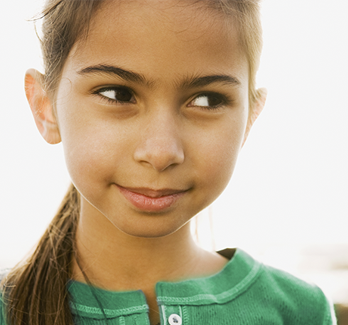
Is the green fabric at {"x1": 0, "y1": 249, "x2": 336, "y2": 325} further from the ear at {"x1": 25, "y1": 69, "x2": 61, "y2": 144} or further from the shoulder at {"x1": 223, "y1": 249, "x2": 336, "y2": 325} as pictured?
the ear at {"x1": 25, "y1": 69, "x2": 61, "y2": 144}

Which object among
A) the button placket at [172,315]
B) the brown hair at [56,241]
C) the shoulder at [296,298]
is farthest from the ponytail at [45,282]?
the shoulder at [296,298]

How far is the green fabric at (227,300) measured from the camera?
37.2 inches

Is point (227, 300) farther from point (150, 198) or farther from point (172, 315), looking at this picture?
point (150, 198)

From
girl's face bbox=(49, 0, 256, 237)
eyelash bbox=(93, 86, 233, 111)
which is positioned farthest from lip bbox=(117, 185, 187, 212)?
eyelash bbox=(93, 86, 233, 111)

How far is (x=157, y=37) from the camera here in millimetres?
803

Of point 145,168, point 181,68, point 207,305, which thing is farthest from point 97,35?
point 207,305

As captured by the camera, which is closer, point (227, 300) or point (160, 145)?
point (160, 145)

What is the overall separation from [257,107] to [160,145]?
44 cm

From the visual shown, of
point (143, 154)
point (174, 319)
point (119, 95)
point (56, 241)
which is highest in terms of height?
point (119, 95)

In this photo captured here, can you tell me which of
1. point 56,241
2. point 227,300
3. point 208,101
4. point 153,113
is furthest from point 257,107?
point 56,241

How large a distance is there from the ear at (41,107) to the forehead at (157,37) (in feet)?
0.60

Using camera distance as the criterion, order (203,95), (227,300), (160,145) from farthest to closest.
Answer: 1. (227,300)
2. (203,95)
3. (160,145)

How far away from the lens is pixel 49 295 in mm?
956

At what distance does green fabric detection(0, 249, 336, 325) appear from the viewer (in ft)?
3.10
